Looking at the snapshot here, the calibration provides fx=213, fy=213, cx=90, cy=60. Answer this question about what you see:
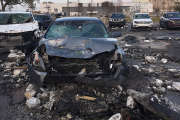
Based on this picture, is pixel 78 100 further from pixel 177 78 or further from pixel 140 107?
pixel 177 78

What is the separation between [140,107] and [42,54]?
2.25 metres

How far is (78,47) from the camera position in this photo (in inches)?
174

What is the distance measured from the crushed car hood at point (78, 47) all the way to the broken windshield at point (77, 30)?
48 cm

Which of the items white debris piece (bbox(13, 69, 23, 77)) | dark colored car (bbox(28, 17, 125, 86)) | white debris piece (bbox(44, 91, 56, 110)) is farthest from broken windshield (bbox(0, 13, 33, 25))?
white debris piece (bbox(44, 91, 56, 110))

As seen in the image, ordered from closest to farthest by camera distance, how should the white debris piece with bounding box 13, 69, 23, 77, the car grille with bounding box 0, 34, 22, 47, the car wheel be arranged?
the car wheel
the white debris piece with bounding box 13, 69, 23, 77
the car grille with bounding box 0, 34, 22, 47

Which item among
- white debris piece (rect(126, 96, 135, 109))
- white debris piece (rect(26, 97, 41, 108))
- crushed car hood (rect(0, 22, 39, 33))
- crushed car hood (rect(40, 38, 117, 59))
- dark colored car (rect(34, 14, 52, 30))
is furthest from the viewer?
dark colored car (rect(34, 14, 52, 30))

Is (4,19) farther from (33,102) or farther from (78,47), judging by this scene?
(33,102)

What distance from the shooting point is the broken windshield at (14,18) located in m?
9.43

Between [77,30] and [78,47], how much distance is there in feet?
3.83

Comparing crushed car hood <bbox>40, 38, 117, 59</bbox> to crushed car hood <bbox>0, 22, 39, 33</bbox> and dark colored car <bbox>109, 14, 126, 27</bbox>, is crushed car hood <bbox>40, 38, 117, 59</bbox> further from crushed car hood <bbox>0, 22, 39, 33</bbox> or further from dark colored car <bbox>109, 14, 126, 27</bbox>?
dark colored car <bbox>109, 14, 126, 27</bbox>

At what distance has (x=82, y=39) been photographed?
4793 millimetres

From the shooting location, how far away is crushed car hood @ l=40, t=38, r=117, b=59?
13.9 ft

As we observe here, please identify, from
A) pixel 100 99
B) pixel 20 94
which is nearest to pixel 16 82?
pixel 20 94

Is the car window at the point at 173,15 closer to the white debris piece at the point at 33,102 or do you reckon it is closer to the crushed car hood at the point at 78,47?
the crushed car hood at the point at 78,47
